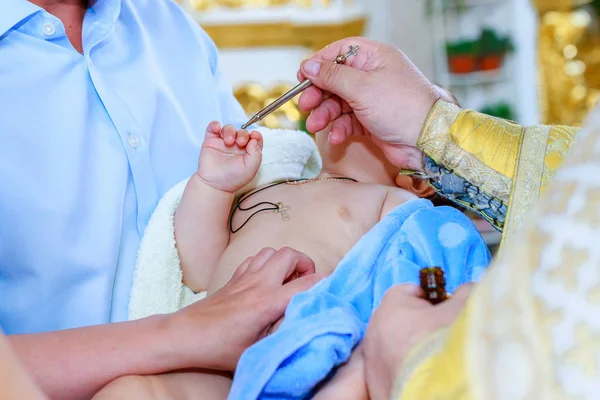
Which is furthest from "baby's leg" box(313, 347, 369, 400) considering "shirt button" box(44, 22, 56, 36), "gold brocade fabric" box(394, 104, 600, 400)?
"shirt button" box(44, 22, 56, 36)

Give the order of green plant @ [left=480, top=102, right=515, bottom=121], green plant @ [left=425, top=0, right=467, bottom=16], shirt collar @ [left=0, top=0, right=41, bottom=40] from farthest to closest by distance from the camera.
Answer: green plant @ [left=425, top=0, right=467, bottom=16] < green plant @ [left=480, top=102, right=515, bottom=121] < shirt collar @ [left=0, top=0, right=41, bottom=40]

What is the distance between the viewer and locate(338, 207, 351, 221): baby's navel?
152 cm

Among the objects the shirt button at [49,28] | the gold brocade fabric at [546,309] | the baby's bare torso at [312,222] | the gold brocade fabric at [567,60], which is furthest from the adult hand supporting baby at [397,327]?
the gold brocade fabric at [567,60]

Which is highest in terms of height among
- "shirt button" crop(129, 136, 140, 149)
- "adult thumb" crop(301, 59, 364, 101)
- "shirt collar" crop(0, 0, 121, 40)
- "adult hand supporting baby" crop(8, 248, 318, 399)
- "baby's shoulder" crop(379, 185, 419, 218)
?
"shirt collar" crop(0, 0, 121, 40)

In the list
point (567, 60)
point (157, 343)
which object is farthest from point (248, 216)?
point (567, 60)

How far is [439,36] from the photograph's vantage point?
17.2 feet

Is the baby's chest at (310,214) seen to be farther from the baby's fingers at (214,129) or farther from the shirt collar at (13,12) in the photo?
the shirt collar at (13,12)

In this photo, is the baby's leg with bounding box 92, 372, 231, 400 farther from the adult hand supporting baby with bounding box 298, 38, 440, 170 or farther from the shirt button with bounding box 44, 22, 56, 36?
the shirt button with bounding box 44, 22, 56, 36

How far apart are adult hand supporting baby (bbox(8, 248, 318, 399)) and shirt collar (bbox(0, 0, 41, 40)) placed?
598 millimetres

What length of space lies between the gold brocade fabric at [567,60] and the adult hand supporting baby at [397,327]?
11.6 feet

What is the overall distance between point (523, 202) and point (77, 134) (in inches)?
32.0

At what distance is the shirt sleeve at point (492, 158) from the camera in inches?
48.9

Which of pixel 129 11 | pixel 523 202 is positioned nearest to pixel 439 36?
pixel 129 11

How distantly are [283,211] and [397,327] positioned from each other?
0.76 meters
